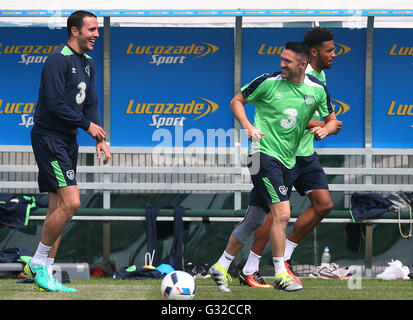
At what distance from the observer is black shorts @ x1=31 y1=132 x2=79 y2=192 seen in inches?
274

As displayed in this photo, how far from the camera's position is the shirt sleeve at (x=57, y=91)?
22.7ft

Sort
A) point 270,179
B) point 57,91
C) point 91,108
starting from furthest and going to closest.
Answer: point 91,108, point 270,179, point 57,91

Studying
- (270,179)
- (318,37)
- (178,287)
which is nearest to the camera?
(178,287)

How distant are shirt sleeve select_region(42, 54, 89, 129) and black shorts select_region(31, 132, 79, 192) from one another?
203mm

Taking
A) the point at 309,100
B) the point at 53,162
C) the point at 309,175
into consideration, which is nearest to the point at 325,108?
the point at 309,100

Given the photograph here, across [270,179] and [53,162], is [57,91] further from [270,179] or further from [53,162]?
[270,179]

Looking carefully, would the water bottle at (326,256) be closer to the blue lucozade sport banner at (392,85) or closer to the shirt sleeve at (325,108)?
the blue lucozade sport banner at (392,85)

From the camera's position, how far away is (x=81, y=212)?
10125 mm

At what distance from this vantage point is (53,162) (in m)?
6.96

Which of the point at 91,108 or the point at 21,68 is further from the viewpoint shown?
the point at 21,68

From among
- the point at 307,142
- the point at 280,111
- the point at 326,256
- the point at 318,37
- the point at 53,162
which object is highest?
the point at 318,37

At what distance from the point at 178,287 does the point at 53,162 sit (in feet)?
4.69

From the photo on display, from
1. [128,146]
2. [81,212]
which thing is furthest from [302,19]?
[81,212]

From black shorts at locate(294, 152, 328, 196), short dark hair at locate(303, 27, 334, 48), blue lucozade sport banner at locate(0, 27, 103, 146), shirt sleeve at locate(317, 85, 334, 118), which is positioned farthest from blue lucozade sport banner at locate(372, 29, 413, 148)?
blue lucozade sport banner at locate(0, 27, 103, 146)
